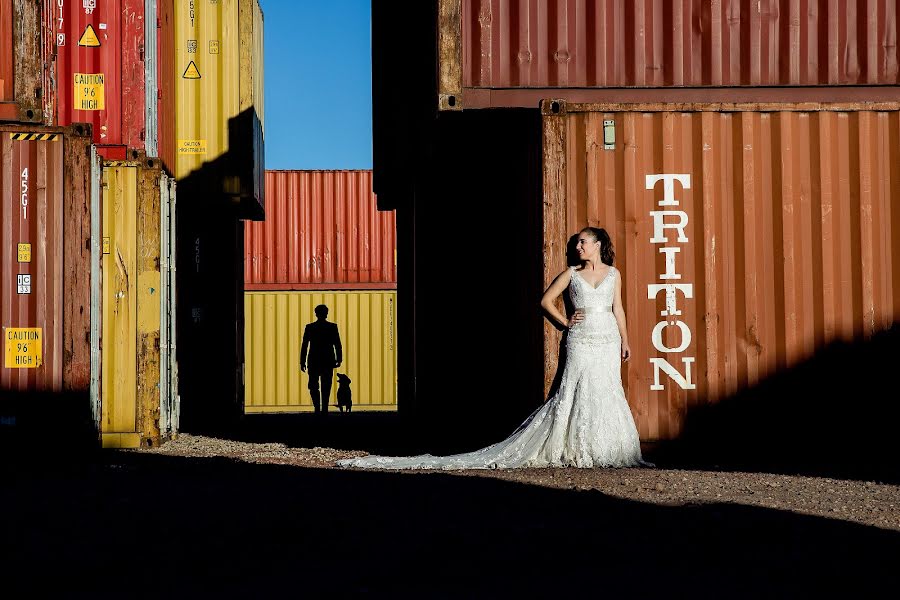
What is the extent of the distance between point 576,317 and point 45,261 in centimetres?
420

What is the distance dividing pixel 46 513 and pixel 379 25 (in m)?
13.7

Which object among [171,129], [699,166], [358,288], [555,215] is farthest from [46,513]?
[358,288]

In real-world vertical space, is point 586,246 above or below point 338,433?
above

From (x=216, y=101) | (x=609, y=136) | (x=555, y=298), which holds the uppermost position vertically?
(x=216, y=101)

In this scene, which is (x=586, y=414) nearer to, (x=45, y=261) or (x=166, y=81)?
(x=45, y=261)

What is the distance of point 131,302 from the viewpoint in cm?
1201

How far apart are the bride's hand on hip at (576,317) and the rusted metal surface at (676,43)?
8.76 feet

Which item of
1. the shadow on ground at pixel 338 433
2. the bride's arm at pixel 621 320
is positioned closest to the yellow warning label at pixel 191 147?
the shadow on ground at pixel 338 433

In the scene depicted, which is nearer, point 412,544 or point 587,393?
point 412,544

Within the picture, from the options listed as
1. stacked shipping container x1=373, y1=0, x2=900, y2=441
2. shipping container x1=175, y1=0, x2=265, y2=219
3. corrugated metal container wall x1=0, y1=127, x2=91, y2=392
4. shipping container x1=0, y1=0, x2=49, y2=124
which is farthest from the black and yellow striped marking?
shipping container x1=175, y1=0, x2=265, y2=219

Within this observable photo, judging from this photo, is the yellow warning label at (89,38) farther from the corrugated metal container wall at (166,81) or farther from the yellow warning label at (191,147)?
the yellow warning label at (191,147)

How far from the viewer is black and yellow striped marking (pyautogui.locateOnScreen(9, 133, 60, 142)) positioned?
1022cm

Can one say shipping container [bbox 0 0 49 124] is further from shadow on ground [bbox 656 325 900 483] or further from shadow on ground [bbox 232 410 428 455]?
shadow on ground [bbox 656 325 900 483]

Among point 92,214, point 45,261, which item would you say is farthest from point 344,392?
point 45,261
